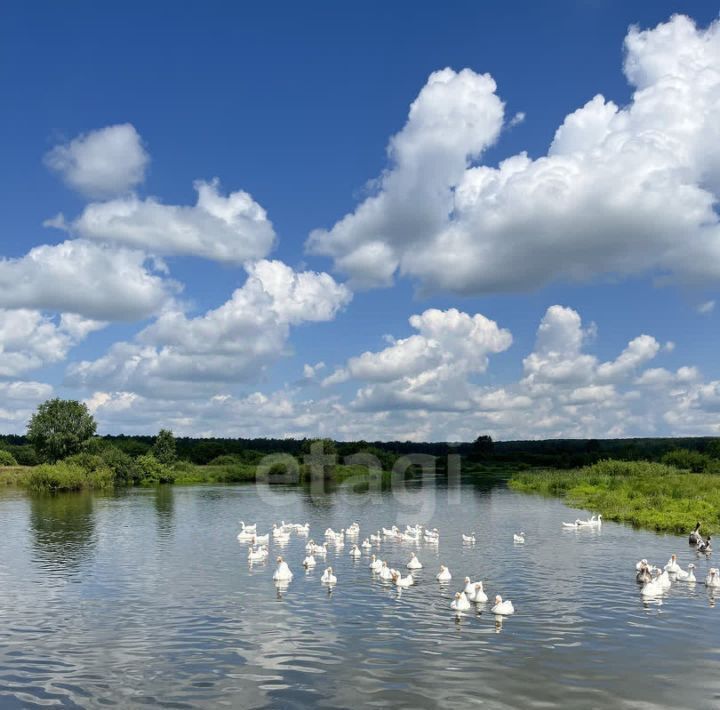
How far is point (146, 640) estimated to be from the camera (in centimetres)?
2505

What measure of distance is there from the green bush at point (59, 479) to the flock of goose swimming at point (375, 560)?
5960 cm

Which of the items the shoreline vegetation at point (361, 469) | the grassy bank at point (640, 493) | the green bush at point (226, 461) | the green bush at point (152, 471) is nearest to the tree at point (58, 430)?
the shoreline vegetation at point (361, 469)

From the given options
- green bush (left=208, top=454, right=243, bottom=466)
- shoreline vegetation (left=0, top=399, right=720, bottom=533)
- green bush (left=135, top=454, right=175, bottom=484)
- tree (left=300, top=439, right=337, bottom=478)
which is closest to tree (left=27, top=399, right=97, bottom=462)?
shoreline vegetation (left=0, top=399, right=720, bottom=533)

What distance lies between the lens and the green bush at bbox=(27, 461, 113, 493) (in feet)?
330

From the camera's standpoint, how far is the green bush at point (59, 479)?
101 m

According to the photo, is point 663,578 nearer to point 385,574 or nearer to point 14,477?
point 385,574

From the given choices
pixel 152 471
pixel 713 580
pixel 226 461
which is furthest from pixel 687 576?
pixel 226 461

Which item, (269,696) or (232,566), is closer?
(269,696)

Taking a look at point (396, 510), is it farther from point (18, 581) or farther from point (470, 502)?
point (18, 581)

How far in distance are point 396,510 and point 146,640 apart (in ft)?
168

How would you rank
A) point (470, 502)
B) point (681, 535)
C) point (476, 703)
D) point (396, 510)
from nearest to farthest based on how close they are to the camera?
point (476, 703) → point (681, 535) → point (396, 510) → point (470, 502)

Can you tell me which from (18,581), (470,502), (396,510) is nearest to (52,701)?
(18,581)

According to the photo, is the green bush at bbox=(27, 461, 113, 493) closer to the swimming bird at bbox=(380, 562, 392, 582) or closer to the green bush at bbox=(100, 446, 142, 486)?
the green bush at bbox=(100, 446, 142, 486)

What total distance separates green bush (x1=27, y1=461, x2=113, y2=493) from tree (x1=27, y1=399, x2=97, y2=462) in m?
19.2
